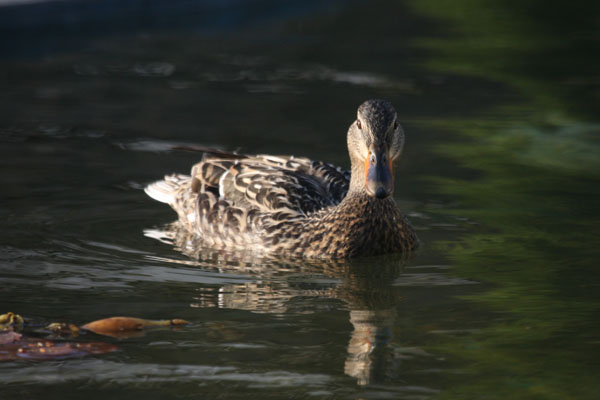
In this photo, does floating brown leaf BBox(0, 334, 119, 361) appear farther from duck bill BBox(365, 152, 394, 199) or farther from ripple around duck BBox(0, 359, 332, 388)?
duck bill BBox(365, 152, 394, 199)

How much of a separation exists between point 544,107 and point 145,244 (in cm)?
589

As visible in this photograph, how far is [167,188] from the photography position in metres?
10.1

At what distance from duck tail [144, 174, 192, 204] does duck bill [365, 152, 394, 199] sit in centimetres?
247

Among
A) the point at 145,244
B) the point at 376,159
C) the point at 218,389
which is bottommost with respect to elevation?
the point at 218,389

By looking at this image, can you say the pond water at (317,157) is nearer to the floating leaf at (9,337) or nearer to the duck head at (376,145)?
the floating leaf at (9,337)

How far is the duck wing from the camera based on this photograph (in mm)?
9055

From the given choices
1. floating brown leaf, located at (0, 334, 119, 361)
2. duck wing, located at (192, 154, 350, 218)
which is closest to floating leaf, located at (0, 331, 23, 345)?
floating brown leaf, located at (0, 334, 119, 361)

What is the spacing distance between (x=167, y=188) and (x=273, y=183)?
4.36ft

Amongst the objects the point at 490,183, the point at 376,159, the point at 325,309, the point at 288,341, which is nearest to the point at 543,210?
the point at 490,183

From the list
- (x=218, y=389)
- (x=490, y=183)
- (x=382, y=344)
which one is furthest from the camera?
(x=490, y=183)

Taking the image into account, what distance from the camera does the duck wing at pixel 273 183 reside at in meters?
9.05

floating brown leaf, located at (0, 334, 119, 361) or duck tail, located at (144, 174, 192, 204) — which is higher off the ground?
duck tail, located at (144, 174, 192, 204)

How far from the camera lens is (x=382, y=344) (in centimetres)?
647

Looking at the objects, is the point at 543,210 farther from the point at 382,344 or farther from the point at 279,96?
the point at 279,96
